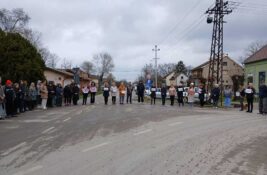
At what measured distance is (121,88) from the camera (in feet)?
110

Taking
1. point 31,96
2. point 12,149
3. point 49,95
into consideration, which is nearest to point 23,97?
point 31,96

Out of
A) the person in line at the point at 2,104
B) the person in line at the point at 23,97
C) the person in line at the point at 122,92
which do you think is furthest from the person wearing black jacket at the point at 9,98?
the person in line at the point at 122,92

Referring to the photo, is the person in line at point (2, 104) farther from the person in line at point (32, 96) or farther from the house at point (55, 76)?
the house at point (55, 76)

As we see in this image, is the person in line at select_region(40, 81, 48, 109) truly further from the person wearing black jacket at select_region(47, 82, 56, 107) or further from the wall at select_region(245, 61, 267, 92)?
the wall at select_region(245, 61, 267, 92)

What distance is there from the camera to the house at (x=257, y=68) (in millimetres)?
53688

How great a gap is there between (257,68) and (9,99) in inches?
1582

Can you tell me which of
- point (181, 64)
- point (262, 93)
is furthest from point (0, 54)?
point (181, 64)

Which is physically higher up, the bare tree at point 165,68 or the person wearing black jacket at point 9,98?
the bare tree at point 165,68

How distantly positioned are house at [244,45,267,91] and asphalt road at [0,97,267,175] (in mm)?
38425

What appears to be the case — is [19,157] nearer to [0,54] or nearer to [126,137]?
[126,137]

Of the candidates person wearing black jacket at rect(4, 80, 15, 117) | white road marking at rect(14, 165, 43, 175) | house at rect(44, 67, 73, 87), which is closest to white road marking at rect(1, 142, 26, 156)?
white road marking at rect(14, 165, 43, 175)

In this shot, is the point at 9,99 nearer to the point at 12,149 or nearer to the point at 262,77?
the point at 12,149

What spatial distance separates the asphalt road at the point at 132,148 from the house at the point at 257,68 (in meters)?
38.4

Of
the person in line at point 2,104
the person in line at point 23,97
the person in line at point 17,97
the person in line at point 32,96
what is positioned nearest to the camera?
the person in line at point 2,104
